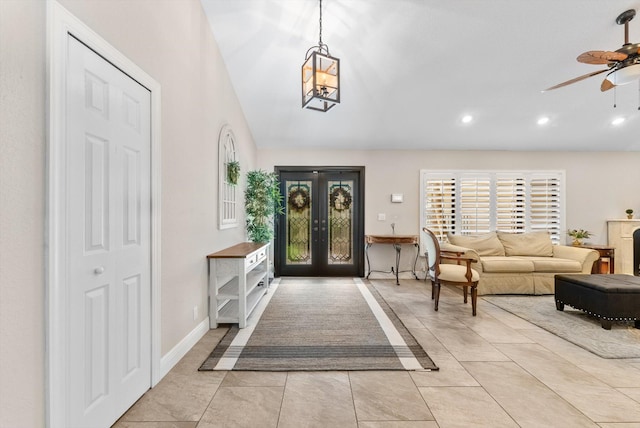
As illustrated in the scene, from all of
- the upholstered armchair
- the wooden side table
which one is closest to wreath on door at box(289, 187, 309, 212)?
the upholstered armchair

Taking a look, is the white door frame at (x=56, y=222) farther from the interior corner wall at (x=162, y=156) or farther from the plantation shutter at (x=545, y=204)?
the plantation shutter at (x=545, y=204)

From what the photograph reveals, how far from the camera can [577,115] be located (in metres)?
5.26

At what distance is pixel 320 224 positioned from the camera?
21.1 ft

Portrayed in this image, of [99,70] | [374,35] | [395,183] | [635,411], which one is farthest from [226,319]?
[395,183]

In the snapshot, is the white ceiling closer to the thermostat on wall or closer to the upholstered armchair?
the thermostat on wall

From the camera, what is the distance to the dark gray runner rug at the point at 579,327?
2.99 meters

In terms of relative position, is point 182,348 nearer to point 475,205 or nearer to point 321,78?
point 321,78

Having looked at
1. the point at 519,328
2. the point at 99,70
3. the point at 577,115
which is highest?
the point at 577,115

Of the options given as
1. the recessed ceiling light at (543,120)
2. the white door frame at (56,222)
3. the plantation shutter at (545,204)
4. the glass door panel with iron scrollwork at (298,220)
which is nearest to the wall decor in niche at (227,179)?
the glass door panel with iron scrollwork at (298,220)

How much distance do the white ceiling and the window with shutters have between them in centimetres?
60

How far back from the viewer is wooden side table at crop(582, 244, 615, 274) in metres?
5.69

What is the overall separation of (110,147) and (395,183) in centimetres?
530

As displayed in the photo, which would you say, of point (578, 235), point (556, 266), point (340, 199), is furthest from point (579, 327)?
point (340, 199)

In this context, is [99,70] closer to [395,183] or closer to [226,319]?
[226,319]
